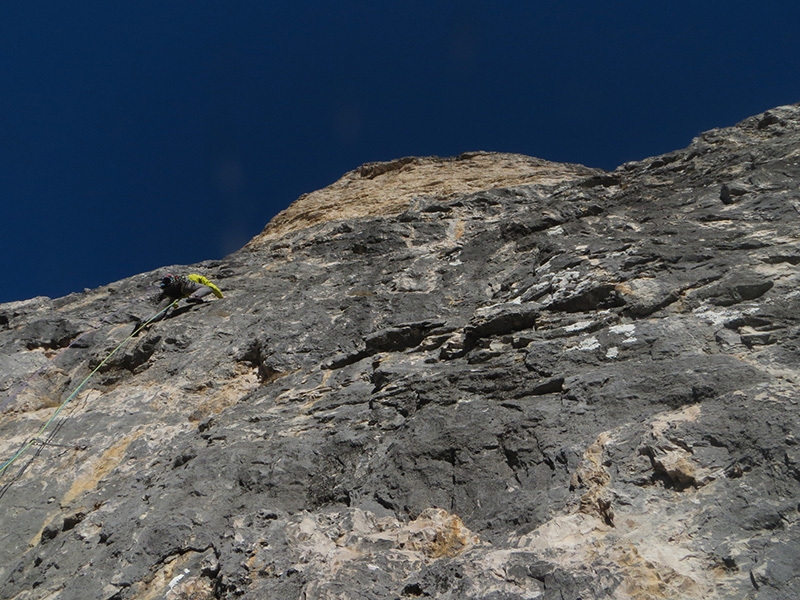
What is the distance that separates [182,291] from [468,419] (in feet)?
19.3

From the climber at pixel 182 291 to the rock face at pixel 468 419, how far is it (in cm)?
31

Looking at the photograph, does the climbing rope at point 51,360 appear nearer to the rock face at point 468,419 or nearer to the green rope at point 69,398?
the rock face at point 468,419

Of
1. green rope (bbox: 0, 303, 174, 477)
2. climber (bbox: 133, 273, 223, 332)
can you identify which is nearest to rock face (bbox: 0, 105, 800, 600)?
green rope (bbox: 0, 303, 174, 477)

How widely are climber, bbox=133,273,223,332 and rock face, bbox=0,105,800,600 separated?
31 cm

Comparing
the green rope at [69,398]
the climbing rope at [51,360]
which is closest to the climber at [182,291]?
the green rope at [69,398]

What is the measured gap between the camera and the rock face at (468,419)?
3.30 metres

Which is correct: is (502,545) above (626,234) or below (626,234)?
below

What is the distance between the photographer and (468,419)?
4516mm

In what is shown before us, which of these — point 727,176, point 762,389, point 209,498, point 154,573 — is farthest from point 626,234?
point 154,573

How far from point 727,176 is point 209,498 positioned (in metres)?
6.45

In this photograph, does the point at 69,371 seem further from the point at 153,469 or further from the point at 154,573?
the point at 154,573

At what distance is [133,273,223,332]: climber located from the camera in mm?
8728

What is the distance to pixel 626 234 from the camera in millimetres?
6688

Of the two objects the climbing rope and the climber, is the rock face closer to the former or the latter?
the climbing rope
